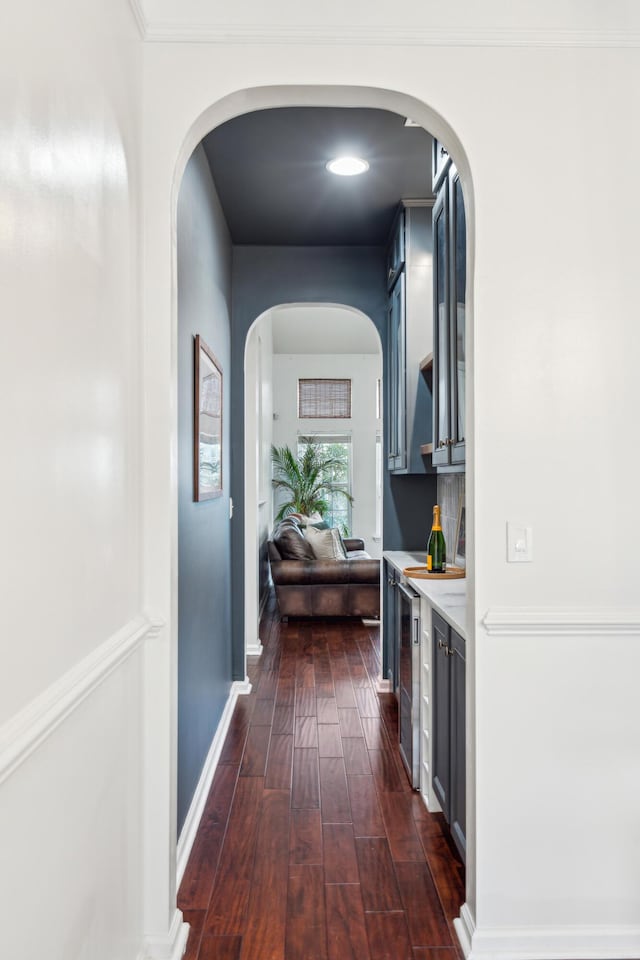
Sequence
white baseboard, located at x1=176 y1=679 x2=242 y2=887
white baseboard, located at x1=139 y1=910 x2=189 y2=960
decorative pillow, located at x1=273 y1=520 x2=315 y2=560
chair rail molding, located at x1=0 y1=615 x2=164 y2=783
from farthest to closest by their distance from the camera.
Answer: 1. decorative pillow, located at x1=273 y1=520 x2=315 y2=560
2. white baseboard, located at x1=176 y1=679 x2=242 y2=887
3. white baseboard, located at x1=139 y1=910 x2=189 y2=960
4. chair rail molding, located at x1=0 y1=615 x2=164 y2=783

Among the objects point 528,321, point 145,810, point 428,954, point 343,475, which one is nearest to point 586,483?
point 528,321

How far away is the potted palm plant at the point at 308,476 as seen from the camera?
8.80m

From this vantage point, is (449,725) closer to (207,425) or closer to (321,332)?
(207,425)

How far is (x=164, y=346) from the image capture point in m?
1.82

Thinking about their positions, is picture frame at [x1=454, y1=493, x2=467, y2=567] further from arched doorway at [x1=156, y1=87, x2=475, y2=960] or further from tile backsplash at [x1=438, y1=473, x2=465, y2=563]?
arched doorway at [x1=156, y1=87, x2=475, y2=960]

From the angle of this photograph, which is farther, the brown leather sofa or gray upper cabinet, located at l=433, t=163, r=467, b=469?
the brown leather sofa

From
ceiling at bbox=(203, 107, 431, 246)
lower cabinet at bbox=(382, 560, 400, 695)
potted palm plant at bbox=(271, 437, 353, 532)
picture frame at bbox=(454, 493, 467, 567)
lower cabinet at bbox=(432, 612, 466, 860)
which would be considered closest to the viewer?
lower cabinet at bbox=(432, 612, 466, 860)

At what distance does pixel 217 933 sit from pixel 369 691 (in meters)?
2.27

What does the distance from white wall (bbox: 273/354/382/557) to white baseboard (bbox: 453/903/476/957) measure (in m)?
7.21

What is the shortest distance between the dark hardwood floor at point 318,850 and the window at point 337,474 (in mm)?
5336

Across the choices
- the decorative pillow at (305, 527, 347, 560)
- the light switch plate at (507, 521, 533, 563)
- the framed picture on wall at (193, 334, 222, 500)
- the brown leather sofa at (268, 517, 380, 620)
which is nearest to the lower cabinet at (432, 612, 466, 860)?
the light switch plate at (507, 521, 533, 563)

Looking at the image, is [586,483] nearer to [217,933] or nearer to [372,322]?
[217,933]

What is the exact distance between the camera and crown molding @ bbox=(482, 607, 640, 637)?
182 cm

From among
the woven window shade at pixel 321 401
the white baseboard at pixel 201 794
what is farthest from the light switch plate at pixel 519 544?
the woven window shade at pixel 321 401
